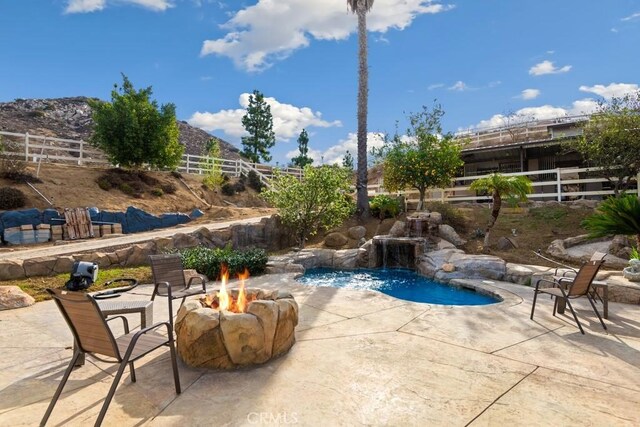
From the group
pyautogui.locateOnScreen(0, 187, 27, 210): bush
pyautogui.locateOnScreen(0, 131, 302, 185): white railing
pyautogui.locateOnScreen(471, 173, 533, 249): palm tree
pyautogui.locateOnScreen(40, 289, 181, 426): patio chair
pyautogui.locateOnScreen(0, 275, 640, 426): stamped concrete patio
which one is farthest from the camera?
pyautogui.locateOnScreen(0, 131, 302, 185): white railing

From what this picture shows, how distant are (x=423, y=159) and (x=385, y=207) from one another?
251cm

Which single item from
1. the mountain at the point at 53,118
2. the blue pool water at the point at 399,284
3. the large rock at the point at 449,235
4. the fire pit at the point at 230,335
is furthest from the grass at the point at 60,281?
the mountain at the point at 53,118

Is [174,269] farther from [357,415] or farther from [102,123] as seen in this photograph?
[102,123]

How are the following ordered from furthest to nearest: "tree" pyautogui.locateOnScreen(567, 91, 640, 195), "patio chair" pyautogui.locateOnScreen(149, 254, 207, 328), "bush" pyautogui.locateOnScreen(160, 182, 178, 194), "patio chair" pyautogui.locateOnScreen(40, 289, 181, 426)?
"bush" pyautogui.locateOnScreen(160, 182, 178, 194)
"tree" pyautogui.locateOnScreen(567, 91, 640, 195)
"patio chair" pyautogui.locateOnScreen(149, 254, 207, 328)
"patio chair" pyautogui.locateOnScreen(40, 289, 181, 426)

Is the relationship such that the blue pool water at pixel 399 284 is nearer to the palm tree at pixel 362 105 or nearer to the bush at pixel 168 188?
the palm tree at pixel 362 105

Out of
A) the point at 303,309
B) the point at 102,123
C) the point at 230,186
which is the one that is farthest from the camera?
the point at 230,186

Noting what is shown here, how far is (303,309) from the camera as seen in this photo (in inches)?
208

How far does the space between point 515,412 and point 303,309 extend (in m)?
3.17

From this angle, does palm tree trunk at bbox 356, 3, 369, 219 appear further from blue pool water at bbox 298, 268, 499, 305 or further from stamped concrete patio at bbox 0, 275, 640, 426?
stamped concrete patio at bbox 0, 275, 640, 426

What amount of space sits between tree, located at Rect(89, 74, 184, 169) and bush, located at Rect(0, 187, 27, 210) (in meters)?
5.26

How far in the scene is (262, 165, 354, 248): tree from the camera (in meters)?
12.3

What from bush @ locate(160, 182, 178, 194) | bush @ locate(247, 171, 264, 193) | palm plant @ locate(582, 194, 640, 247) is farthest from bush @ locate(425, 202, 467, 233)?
bush @ locate(247, 171, 264, 193)

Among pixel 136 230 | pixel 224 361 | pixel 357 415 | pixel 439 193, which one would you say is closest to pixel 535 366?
pixel 357 415

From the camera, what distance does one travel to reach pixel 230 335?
10.8 ft
